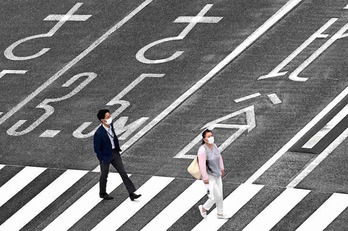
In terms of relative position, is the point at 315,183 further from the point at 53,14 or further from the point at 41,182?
the point at 53,14

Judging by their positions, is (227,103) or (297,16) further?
(297,16)

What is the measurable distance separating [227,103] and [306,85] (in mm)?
2122

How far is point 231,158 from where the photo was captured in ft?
91.9

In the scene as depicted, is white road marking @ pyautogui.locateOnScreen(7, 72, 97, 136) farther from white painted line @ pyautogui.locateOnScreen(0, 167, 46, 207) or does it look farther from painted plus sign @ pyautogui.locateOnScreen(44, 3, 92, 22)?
painted plus sign @ pyautogui.locateOnScreen(44, 3, 92, 22)

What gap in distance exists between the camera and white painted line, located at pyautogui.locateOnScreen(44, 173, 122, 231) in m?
25.9

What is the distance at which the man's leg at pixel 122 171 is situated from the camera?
2630 centimetres

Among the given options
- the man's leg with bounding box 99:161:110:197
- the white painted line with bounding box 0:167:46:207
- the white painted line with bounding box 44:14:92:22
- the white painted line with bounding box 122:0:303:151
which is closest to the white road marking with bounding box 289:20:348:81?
the white painted line with bounding box 122:0:303:151

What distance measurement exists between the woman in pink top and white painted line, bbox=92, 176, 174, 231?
1.90m

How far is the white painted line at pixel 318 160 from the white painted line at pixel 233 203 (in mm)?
737

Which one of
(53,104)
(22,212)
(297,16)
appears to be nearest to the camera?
(22,212)

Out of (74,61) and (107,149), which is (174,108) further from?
(107,149)

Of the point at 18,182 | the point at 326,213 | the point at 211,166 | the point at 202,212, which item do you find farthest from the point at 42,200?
the point at 326,213

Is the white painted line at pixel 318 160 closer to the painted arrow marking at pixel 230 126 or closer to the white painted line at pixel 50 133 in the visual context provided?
the painted arrow marking at pixel 230 126

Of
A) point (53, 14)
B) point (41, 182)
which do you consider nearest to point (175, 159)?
point (41, 182)
